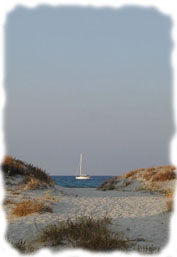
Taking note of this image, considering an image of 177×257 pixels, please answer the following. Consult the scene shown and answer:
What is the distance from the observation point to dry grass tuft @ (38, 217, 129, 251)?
6.82 metres

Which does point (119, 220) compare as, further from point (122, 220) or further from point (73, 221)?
point (73, 221)

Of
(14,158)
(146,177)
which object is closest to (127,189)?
(146,177)

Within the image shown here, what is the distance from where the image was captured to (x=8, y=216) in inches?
387

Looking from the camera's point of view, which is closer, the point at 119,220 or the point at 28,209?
the point at 119,220

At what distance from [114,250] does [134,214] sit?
400cm

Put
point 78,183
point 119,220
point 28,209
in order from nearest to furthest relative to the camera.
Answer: point 119,220 < point 28,209 < point 78,183

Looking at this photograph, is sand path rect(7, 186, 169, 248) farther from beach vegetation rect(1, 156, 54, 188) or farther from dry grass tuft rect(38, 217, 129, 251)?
beach vegetation rect(1, 156, 54, 188)

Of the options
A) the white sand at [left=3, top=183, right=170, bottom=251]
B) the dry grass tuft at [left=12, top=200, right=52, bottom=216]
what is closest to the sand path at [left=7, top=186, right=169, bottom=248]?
the white sand at [left=3, top=183, right=170, bottom=251]

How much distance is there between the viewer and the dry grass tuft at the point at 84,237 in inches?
269

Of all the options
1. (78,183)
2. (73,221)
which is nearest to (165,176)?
(73,221)

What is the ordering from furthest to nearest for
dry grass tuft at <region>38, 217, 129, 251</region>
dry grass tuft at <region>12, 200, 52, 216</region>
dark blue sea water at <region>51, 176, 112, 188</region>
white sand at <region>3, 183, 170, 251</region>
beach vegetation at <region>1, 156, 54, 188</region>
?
dark blue sea water at <region>51, 176, 112, 188</region>, beach vegetation at <region>1, 156, 54, 188</region>, dry grass tuft at <region>12, 200, 52, 216</region>, white sand at <region>3, 183, 170, 251</region>, dry grass tuft at <region>38, 217, 129, 251</region>

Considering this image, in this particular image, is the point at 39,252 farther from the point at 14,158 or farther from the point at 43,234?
the point at 14,158

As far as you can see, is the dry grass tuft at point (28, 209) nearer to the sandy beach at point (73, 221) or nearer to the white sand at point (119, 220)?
the sandy beach at point (73, 221)

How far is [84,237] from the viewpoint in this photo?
724 centimetres
